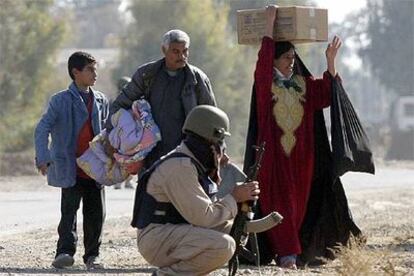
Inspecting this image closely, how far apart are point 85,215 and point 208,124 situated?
125 inches

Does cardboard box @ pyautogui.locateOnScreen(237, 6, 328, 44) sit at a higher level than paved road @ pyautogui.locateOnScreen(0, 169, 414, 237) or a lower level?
higher

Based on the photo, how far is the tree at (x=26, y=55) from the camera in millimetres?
36125

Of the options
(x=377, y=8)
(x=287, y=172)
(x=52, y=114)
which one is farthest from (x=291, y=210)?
(x=377, y=8)

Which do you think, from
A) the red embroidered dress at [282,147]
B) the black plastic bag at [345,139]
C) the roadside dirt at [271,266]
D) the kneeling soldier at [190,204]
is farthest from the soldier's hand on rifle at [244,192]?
the black plastic bag at [345,139]

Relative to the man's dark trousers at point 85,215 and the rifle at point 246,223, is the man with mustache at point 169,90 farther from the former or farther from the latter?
the rifle at point 246,223

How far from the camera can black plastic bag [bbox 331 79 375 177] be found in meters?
11.2

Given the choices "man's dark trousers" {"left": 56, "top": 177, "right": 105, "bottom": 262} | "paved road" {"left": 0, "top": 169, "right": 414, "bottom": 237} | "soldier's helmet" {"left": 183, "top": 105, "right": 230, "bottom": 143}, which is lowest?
"paved road" {"left": 0, "top": 169, "right": 414, "bottom": 237}

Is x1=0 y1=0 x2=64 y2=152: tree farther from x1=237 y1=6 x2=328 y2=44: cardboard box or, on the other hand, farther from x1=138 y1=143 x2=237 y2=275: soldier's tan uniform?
x1=138 y1=143 x2=237 y2=275: soldier's tan uniform

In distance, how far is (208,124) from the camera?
28.0 feet

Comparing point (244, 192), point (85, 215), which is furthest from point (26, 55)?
point (244, 192)

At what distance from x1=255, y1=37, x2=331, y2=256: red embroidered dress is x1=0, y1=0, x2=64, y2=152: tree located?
82.0 feet

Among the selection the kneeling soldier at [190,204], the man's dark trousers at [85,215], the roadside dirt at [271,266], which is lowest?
the roadside dirt at [271,266]

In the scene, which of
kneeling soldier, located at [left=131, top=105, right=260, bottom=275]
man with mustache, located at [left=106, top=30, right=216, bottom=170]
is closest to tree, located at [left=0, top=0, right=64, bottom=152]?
man with mustache, located at [left=106, top=30, right=216, bottom=170]

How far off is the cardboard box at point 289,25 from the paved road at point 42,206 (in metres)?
5.68
